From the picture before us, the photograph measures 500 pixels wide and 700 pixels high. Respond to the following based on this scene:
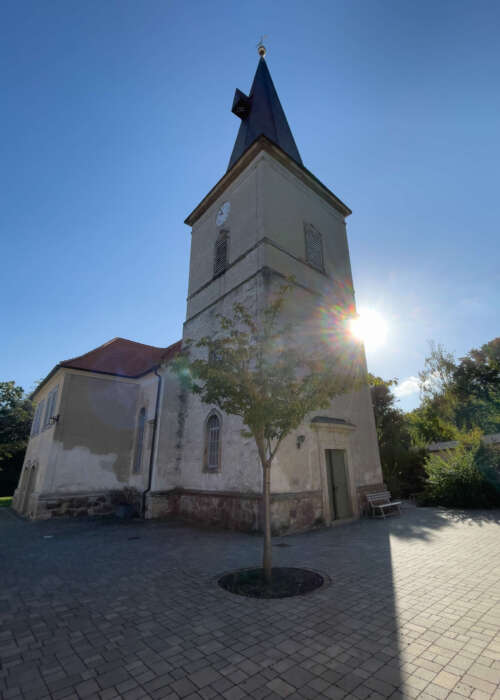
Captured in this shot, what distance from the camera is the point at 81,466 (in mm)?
14156

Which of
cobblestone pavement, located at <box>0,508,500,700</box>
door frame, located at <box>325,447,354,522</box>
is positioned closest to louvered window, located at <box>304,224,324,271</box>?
door frame, located at <box>325,447,354,522</box>

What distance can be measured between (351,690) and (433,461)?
539 inches

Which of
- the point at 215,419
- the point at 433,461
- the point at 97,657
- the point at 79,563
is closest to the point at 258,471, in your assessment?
the point at 215,419

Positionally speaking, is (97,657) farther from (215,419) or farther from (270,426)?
(215,419)

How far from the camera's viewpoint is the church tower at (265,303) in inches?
401

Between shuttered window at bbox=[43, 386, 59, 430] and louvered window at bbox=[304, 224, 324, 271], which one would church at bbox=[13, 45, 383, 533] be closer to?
louvered window at bbox=[304, 224, 324, 271]

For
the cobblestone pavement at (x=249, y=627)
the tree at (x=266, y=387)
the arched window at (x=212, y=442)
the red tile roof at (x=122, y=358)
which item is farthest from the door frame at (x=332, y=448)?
the red tile roof at (x=122, y=358)

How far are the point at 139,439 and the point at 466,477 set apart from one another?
13982mm

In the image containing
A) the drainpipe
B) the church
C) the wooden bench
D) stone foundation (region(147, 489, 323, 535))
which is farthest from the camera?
the drainpipe

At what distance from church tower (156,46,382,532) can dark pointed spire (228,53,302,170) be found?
116 mm

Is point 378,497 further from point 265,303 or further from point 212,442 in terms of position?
point 265,303

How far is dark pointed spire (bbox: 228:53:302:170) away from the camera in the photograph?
17328 millimetres

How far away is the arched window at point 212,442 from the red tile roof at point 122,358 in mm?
3636

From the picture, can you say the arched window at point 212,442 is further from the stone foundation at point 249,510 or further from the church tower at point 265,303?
the stone foundation at point 249,510
